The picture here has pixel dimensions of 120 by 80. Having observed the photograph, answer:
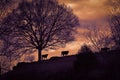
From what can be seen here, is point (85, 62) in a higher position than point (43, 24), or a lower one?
lower

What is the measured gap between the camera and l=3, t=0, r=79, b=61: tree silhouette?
55719mm

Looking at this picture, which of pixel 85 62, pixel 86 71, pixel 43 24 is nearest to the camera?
pixel 86 71

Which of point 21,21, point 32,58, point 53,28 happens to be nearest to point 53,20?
point 53,28

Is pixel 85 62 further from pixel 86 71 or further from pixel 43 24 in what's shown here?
pixel 43 24

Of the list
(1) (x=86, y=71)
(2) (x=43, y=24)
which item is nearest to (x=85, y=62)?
(1) (x=86, y=71)

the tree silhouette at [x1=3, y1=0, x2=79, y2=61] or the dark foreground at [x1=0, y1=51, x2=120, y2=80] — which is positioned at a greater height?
the tree silhouette at [x1=3, y1=0, x2=79, y2=61]

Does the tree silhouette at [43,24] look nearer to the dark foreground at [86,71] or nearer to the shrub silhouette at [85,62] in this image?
the dark foreground at [86,71]

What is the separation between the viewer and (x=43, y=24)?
55844 mm

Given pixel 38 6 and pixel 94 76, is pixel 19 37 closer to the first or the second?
pixel 38 6

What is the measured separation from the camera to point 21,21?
55.3 metres

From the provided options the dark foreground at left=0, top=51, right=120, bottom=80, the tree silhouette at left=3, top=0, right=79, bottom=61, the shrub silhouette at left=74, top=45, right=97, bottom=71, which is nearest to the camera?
the dark foreground at left=0, top=51, right=120, bottom=80

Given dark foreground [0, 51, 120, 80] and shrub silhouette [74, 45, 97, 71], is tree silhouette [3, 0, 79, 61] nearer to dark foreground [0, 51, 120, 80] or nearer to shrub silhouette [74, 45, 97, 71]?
dark foreground [0, 51, 120, 80]

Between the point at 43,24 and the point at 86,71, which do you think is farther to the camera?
the point at 43,24

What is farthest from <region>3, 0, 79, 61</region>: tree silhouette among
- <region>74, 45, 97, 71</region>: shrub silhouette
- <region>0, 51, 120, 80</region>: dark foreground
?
<region>74, 45, 97, 71</region>: shrub silhouette
